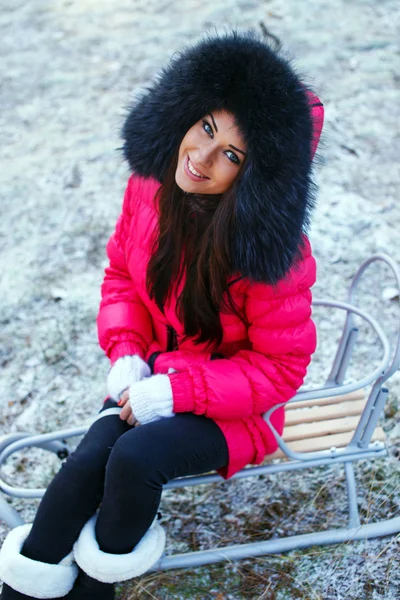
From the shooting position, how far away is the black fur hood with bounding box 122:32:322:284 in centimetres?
158

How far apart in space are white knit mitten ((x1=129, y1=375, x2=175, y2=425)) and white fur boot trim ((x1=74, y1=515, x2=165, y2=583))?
0.37 meters

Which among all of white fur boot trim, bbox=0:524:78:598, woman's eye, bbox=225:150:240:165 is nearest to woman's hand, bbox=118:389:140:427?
white fur boot trim, bbox=0:524:78:598

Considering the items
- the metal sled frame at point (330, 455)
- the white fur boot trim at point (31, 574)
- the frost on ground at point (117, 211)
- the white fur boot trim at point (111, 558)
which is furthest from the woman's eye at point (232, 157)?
the white fur boot trim at point (31, 574)

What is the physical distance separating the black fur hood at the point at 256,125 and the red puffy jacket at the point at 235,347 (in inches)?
5.4

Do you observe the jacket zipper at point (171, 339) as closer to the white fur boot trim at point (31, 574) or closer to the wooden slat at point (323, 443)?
the wooden slat at point (323, 443)

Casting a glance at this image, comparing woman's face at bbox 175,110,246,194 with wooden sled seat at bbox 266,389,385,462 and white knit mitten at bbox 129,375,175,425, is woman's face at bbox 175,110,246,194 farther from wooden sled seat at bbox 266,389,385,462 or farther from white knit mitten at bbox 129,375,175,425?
wooden sled seat at bbox 266,389,385,462

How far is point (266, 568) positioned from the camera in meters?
2.25

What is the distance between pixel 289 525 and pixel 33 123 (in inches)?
145

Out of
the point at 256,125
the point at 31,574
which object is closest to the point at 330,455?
the point at 31,574

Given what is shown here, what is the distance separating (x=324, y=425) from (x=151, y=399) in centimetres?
74

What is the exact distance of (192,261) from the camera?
1972 mm

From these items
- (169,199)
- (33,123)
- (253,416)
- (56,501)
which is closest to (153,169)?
(169,199)

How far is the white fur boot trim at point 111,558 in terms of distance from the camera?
1.84 m

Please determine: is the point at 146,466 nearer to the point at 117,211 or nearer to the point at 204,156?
the point at 204,156
